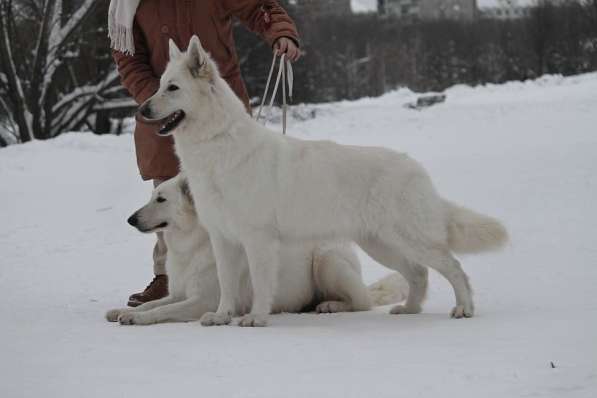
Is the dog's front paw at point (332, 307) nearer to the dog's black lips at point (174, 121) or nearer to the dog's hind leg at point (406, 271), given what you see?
the dog's hind leg at point (406, 271)

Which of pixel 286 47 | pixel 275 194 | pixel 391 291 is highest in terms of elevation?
pixel 286 47

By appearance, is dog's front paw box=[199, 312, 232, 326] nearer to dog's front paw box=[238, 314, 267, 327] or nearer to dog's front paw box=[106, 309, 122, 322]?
dog's front paw box=[238, 314, 267, 327]

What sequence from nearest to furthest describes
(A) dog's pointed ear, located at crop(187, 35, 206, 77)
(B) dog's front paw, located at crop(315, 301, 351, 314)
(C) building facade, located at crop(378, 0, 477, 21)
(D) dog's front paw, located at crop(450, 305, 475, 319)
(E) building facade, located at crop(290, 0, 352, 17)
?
(A) dog's pointed ear, located at crop(187, 35, 206, 77) < (D) dog's front paw, located at crop(450, 305, 475, 319) < (B) dog's front paw, located at crop(315, 301, 351, 314) < (E) building facade, located at crop(290, 0, 352, 17) < (C) building facade, located at crop(378, 0, 477, 21)

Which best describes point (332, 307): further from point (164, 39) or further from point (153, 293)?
point (164, 39)

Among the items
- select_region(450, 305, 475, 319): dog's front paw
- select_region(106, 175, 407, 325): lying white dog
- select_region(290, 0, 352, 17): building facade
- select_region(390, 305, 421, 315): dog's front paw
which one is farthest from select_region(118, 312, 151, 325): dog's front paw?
select_region(290, 0, 352, 17): building facade

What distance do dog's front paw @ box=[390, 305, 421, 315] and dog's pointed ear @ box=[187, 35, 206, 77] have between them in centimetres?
195

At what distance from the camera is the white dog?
4.51m

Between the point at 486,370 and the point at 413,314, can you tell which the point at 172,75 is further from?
the point at 486,370

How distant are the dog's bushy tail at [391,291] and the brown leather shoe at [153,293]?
56.8 inches

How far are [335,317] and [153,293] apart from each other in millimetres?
1386

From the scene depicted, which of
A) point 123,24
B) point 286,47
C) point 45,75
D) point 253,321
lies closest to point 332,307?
point 253,321

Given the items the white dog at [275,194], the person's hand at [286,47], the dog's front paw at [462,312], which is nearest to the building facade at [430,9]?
the person's hand at [286,47]

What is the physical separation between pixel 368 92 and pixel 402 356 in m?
44.4

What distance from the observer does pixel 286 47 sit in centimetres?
529
